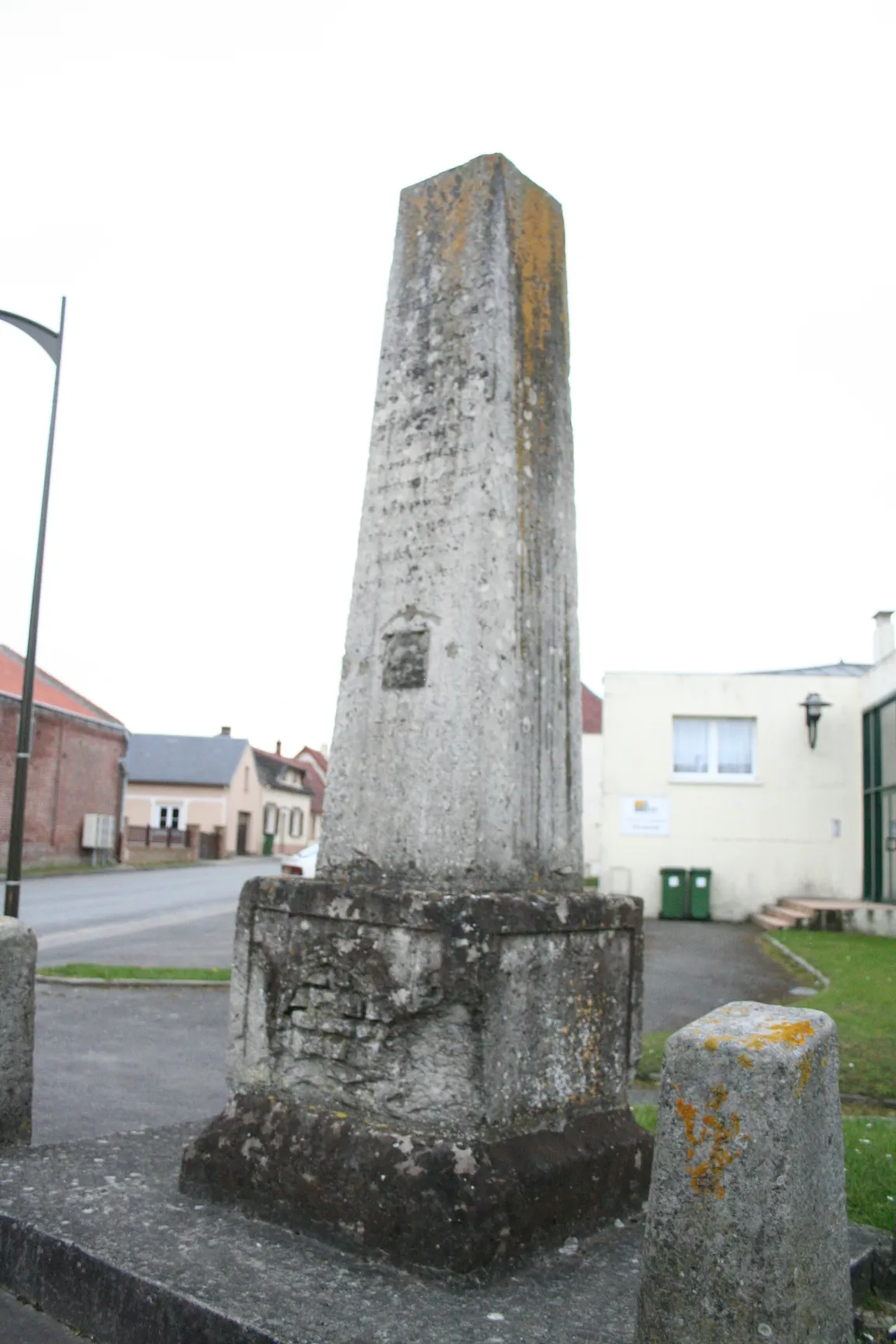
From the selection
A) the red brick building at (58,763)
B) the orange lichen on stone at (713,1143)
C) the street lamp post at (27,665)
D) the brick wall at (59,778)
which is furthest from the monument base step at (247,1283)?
the brick wall at (59,778)

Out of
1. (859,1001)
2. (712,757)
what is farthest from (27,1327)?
(712,757)

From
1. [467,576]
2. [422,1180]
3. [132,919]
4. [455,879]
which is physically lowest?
[132,919]

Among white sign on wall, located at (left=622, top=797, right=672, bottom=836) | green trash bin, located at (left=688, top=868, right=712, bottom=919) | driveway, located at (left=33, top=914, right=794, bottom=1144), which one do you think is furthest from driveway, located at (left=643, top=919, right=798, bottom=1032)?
white sign on wall, located at (left=622, top=797, right=672, bottom=836)

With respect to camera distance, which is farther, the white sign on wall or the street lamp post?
the white sign on wall

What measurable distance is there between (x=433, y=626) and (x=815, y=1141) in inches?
82.2

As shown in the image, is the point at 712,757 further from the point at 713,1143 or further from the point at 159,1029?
the point at 713,1143

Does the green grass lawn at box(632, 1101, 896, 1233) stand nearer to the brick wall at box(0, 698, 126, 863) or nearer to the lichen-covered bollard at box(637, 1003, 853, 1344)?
the lichen-covered bollard at box(637, 1003, 853, 1344)

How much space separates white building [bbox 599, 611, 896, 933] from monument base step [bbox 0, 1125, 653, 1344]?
1838cm

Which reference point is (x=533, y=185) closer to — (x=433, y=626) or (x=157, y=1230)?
(x=433, y=626)

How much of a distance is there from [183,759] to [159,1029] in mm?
58106

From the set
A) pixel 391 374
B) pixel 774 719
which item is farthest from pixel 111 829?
pixel 391 374

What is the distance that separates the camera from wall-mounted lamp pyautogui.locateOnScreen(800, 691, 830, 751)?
2088cm

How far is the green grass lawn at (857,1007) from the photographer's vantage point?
24.1 feet

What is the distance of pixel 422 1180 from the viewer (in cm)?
318
